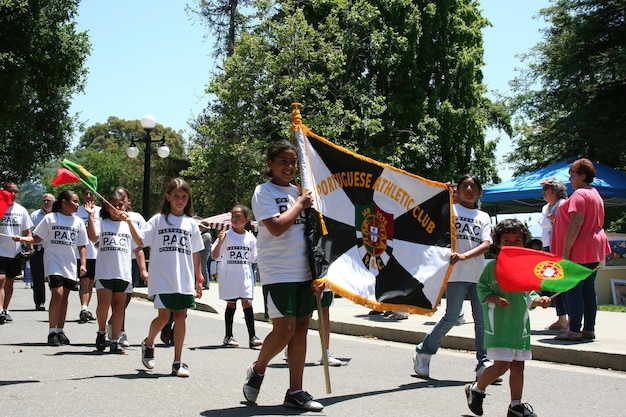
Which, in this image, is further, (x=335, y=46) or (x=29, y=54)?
(x=335, y=46)

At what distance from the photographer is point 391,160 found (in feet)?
110

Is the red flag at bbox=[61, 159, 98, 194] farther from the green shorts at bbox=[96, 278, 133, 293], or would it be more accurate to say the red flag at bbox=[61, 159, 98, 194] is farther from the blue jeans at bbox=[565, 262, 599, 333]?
the blue jeans at bbox=[565, 262, 599, 333]

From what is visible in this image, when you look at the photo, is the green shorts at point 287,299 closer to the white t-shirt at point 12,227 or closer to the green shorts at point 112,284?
the green shorts at point 112,284

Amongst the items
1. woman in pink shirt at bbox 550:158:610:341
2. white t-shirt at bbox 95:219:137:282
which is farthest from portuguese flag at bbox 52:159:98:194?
woman in pink shirt at bbox 550:158:610:341

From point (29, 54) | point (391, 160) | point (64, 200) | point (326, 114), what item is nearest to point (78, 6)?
point (29, 54)

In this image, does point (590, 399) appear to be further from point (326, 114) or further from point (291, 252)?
point (326, 114)

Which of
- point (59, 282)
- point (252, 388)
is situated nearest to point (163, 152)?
point (59, 282)

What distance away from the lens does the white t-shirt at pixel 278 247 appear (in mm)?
5867

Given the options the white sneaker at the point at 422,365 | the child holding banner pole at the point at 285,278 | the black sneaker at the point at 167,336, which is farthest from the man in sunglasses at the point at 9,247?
the child holding banner pole at the point at 285,278

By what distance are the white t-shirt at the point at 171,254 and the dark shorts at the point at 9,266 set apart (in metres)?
5.44

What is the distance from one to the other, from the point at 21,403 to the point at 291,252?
2.28m

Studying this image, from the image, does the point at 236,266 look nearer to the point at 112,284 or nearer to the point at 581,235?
the point at 112,284

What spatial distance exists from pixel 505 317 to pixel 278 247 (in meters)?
1.69

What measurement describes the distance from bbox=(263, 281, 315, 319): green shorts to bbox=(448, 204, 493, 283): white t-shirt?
6.56 feet
